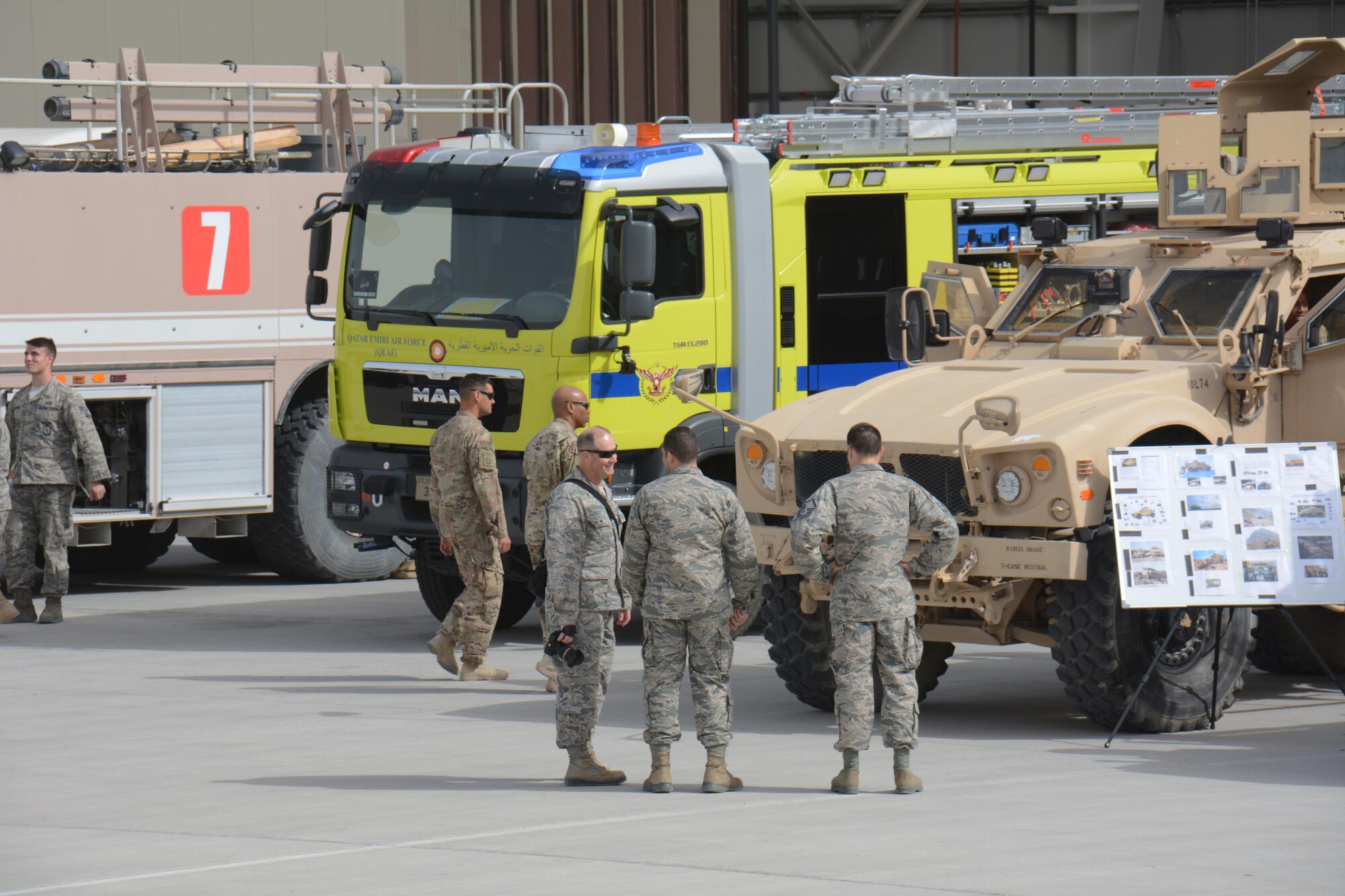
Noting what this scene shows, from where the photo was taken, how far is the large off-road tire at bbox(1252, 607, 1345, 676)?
12.0 meters

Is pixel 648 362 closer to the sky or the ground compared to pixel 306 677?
closer to the sky

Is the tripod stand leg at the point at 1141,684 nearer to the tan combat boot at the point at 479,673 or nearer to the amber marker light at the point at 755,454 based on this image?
the amber marker light at the point at 755,454

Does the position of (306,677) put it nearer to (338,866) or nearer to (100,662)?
(100,662)

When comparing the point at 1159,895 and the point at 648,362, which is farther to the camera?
the point at 648,362

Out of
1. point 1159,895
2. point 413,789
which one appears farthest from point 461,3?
point 1159,895

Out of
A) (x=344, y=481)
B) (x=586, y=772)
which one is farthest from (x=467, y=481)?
(x=586, y=772)

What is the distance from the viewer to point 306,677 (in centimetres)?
1268

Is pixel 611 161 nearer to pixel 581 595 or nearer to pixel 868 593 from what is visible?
pixel 581 595

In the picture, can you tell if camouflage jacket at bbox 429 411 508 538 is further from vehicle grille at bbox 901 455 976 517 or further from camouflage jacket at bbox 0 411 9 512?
camouflage jacket at bbox 0 411 9 512

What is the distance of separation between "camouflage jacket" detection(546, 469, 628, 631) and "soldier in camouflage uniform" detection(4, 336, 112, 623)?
614 cm

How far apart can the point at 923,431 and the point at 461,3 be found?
2282 centimetres

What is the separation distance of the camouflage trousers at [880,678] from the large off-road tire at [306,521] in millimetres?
7560

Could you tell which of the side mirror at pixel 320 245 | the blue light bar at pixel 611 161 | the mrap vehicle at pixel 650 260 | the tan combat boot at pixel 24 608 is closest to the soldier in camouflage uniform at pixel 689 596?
the mrap vehicle at pixel 650 260

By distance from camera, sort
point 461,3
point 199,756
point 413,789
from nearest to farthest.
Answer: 1. point 413,789
2. point 199,756
3. point 461,3
